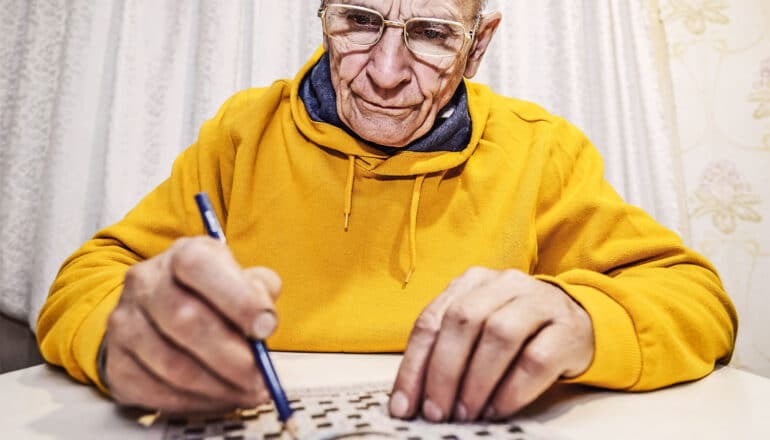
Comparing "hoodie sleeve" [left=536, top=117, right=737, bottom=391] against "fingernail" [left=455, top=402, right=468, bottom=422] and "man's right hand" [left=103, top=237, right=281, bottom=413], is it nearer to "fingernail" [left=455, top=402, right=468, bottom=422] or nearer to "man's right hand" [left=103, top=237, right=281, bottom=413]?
"fingernail" [left=455, top=402, right=468, bottom=422]

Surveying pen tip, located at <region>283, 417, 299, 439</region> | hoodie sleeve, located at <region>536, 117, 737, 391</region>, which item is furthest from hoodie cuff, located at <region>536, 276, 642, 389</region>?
pen tip, located at <region>283, 417, 299, 439</region>

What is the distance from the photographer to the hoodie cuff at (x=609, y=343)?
61 cm

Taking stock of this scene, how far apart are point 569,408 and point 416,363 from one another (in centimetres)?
18

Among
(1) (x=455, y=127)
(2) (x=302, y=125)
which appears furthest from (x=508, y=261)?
(2) (x=302, y=125)

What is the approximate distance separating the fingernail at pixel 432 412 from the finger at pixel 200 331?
163 millimetres

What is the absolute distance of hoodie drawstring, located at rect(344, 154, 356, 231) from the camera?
97 centimetres

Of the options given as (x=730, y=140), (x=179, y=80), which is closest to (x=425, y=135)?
(x=179, y=80)

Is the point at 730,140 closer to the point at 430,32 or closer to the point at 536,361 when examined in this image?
the point at 430,32

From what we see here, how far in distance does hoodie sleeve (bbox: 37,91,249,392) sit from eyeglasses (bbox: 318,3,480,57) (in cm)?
28

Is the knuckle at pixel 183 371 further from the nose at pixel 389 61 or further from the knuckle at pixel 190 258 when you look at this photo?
the nose at pixel 389 61

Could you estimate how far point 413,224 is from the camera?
3.15ft

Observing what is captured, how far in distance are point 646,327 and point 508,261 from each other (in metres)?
0.34

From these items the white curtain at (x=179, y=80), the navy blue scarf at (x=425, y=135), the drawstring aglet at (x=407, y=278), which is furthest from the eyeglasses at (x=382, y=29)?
the white curtain at (x=179, y=80)

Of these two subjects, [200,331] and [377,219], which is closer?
[200,331]
